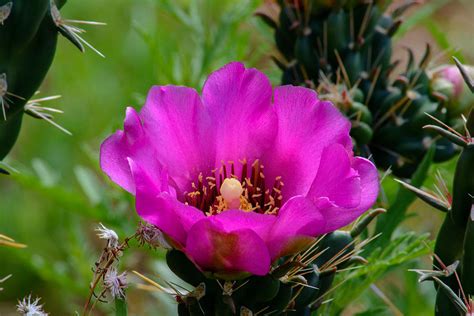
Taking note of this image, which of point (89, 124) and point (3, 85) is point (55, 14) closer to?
point (3, 85)

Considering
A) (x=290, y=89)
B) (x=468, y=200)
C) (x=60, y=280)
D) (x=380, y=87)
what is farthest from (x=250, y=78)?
(x=60, y=280)

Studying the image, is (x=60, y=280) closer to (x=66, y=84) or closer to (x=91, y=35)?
(x=66, y=84)

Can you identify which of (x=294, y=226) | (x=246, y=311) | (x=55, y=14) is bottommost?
(x=246, y=311)

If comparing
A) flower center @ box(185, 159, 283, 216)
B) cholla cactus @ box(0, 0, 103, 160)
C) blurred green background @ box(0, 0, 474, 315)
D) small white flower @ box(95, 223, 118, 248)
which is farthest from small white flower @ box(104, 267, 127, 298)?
blurred green background @ box(0, 0, 474, 315)

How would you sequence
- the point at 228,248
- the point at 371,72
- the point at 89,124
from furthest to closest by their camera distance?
the point at 89,124
the point at 371,72
the point at 228,248

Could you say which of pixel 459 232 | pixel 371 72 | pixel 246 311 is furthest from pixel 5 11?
pixel 371 72

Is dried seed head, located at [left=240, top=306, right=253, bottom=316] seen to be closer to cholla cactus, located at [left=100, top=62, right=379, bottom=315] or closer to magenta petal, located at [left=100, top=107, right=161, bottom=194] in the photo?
cholla cactus, located at [left=100, top=62, right=379, bottom=315]
